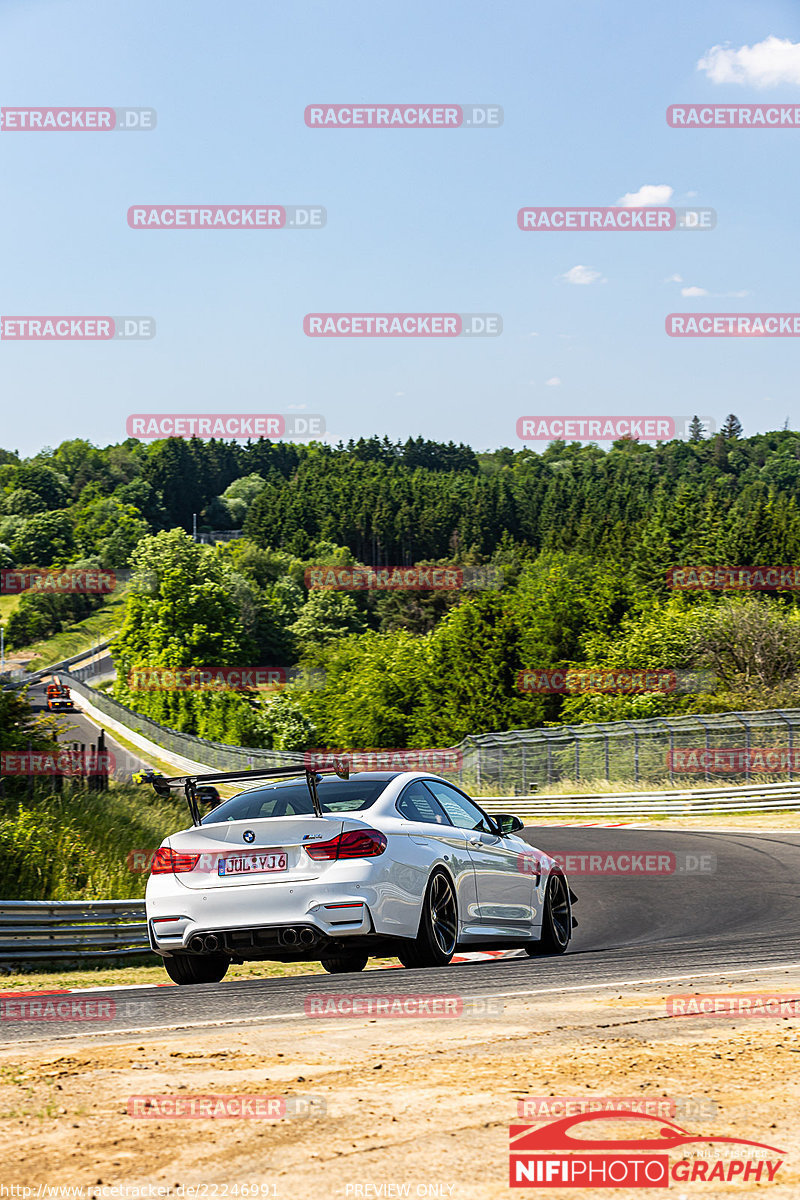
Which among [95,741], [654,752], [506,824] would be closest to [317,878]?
[506,824]

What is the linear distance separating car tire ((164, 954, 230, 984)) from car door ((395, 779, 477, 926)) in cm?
166

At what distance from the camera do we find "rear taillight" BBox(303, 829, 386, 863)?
820 cm

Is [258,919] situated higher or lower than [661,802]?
higher

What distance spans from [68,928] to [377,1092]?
24.5 feet

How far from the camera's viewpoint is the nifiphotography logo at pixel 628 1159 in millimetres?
3730

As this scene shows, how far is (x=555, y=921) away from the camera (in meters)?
10.7

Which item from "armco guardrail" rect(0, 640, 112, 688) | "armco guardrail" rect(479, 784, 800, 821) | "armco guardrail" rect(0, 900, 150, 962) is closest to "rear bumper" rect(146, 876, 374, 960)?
"armco guardrail" rect(0, 900, 150, 962)

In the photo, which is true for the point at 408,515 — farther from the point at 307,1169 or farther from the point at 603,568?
the point at 307,1169

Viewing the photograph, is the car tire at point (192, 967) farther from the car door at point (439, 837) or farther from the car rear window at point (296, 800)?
the car door at point (439, 837)

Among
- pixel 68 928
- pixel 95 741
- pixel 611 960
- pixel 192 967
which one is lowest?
pixel 95 741

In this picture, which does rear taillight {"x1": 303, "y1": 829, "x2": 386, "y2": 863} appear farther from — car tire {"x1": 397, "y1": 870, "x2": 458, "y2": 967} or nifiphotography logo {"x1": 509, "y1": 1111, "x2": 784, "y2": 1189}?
nifiphotography logo {"x1": 509, "y1": 1111, "x2": 784, "y2": 1189}

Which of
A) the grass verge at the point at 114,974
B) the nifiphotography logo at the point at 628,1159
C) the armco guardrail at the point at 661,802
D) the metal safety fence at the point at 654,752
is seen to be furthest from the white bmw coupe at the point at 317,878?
the metal safety fence at the point at 654,752

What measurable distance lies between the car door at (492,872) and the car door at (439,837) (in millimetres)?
106

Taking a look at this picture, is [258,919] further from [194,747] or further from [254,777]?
[194,747]
